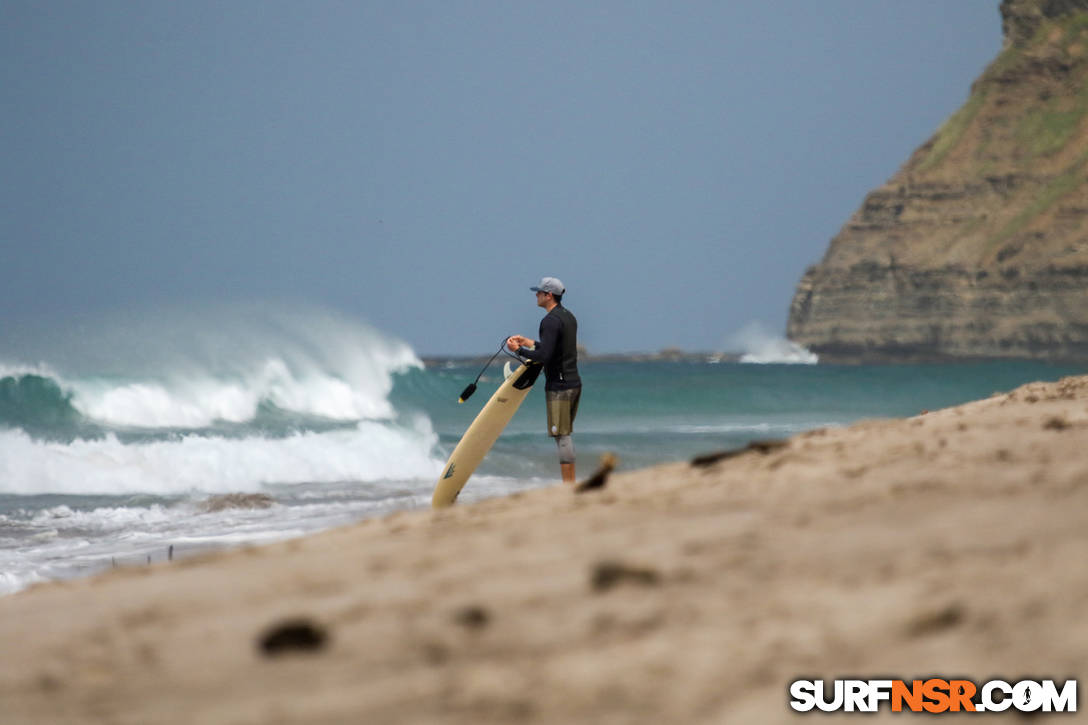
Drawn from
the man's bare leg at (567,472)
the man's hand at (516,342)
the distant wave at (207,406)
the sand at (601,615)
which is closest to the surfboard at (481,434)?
the man's hand at (516,342)

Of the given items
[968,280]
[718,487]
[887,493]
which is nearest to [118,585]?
[718,487]

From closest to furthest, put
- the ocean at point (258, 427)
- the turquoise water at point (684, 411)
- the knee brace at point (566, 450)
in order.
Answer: the knee brace at point (566, 450), the ocean at point (258, 427), the turquoise water at point (684, 411)

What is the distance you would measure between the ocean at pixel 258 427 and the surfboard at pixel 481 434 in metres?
1.31

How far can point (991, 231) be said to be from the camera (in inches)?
3455

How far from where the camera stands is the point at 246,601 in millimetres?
3465

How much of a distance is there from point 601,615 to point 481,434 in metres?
6.64

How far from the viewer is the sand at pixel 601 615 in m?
2.70

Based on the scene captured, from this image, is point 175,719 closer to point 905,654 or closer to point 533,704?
point 533,704

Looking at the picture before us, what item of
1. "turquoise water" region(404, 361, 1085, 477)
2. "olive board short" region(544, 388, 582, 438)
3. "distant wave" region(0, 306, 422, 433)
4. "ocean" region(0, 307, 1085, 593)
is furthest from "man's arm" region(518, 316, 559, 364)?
"distant wave" region(0, 306, 422, 433)

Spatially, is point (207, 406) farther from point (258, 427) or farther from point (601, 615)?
point (601, 615)

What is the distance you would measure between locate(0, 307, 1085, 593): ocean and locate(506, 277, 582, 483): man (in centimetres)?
245

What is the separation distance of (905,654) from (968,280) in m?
88.8

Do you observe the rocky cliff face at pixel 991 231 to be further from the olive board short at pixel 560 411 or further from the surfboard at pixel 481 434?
the olive board short at pixel 560 411

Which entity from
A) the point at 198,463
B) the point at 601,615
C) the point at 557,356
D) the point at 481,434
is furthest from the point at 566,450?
the point at 198,463
